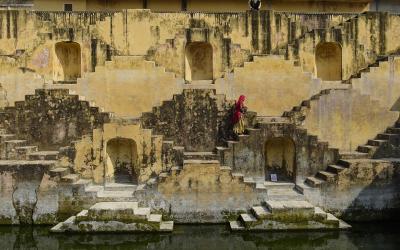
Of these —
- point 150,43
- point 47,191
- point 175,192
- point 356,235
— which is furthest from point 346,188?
point 150,43

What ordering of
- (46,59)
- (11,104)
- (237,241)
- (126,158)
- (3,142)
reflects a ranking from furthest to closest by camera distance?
(46,59) < (11,104) < (126,158) < (3,142) < (237,241)

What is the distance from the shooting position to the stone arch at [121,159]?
1616 centimetres

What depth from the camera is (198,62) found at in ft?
67.5

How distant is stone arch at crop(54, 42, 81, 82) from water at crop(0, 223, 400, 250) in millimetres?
8683

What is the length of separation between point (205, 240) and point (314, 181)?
4.17m

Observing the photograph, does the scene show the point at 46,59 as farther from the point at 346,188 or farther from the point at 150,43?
the point at 346,188

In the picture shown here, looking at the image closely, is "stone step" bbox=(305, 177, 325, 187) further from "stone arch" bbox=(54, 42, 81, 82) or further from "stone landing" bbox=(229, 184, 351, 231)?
"stone arch" bbox=(54, 42, 81, 82)

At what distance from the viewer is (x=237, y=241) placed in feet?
41.5

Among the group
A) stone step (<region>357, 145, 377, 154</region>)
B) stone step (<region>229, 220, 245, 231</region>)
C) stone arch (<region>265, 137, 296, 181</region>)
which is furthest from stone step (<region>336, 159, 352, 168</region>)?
stone step (<region>229, 220, 245, 231</region>)

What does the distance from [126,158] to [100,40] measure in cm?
590

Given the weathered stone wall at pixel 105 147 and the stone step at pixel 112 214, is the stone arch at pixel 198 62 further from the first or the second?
the stone step at pixel 112 214

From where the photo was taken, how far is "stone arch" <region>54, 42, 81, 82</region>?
20.1 m

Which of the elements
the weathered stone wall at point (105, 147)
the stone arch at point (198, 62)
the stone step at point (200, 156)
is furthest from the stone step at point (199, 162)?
the stone arch at point (198, 62)

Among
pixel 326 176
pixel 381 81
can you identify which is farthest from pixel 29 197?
pixel 381 81
